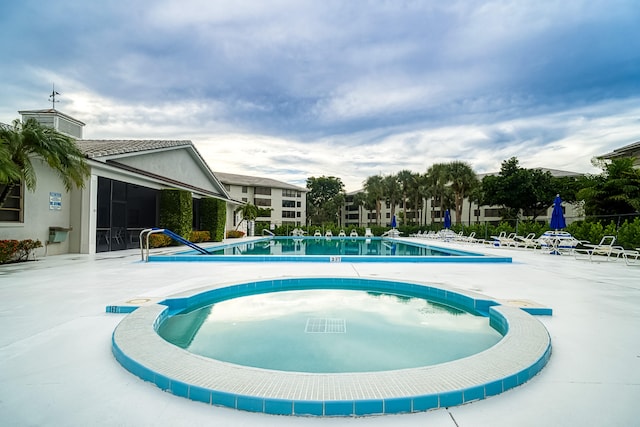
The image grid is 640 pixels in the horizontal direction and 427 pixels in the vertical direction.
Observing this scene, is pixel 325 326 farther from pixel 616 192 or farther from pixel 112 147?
pixel 616 192

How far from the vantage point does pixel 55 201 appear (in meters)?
12.2

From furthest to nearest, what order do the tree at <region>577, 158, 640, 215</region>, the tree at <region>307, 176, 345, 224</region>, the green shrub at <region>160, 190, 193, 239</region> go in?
the tree at <region>307, 176, 345, 224</region>
the tree at <region>577, 158, 640, 215</region>
the green shrub at <region>160, 190, 193, 239</region>

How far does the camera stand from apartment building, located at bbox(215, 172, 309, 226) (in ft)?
166

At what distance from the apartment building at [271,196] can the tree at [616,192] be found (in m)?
36.0

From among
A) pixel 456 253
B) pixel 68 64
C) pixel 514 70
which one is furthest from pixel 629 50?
pixel 68 64

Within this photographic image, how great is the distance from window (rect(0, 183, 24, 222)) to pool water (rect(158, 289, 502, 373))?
9090mm

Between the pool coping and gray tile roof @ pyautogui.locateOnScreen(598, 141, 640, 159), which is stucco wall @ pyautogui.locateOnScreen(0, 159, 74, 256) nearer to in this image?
the pool coping

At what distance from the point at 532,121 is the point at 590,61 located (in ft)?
19.5

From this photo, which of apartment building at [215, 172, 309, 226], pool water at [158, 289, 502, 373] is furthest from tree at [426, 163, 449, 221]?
pool water at [158, 289, 502, 373]

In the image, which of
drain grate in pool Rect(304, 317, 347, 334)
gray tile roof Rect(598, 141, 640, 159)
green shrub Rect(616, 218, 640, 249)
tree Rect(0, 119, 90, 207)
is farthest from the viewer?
gray tile roof Rect(598, 141, 640, 159)

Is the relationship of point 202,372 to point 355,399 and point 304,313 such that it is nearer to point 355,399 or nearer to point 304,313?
point 355,399

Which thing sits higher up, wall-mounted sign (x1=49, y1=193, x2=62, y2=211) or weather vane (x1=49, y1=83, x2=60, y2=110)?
weather vane (x1=49, y1=83, x2=60, y2=110)

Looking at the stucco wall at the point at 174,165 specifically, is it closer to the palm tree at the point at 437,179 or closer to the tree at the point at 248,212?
the tree at the point at 248,212

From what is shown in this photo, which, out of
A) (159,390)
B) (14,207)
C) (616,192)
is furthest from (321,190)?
(159,390)
